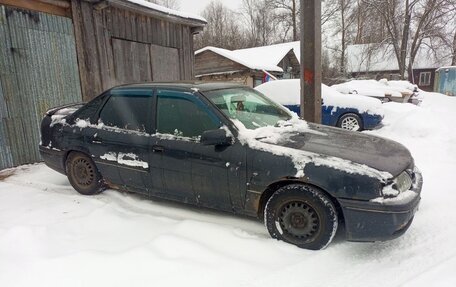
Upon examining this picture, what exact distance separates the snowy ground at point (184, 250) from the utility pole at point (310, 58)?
6.28ft

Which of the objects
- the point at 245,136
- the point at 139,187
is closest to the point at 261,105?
the point at 245,136

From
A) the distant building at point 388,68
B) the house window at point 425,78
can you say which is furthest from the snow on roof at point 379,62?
the house window at point 425,78

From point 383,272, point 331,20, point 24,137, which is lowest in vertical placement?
point 383,272

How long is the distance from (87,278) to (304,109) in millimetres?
3741

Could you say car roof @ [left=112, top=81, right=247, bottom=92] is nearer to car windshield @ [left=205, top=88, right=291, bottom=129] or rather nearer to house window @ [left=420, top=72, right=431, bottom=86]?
car windshield @ [left=205, top=88, right=291, bottom=129]

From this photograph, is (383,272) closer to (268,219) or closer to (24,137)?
(268,219)

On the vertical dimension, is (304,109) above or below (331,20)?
below

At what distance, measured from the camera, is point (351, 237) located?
9.41 feet

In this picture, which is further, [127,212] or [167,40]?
[167,40]

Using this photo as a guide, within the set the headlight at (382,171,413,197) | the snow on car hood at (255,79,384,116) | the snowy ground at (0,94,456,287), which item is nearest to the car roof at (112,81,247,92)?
the snowy ground at (0,94,456,287)

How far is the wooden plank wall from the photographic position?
22.5 ft

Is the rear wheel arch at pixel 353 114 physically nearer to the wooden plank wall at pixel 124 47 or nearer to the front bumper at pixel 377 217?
the wooden plank wall at pixel 124 47

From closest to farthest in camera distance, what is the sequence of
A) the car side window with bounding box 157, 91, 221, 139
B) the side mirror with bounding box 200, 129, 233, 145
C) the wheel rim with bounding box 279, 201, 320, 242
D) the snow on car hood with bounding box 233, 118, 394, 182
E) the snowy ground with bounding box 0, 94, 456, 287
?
the snowy ground with bounding box 0, 94, 456, 287 < the snow on car hood with bounding box 233, 118, 394, 182 < the wheel rim with bounding box 279, 201, 320, 242 < the side mirror with bounding box 200, 129, 233, 145 < the car side window with bounding box 157, 91, 221, 139

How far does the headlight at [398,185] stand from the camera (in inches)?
109
